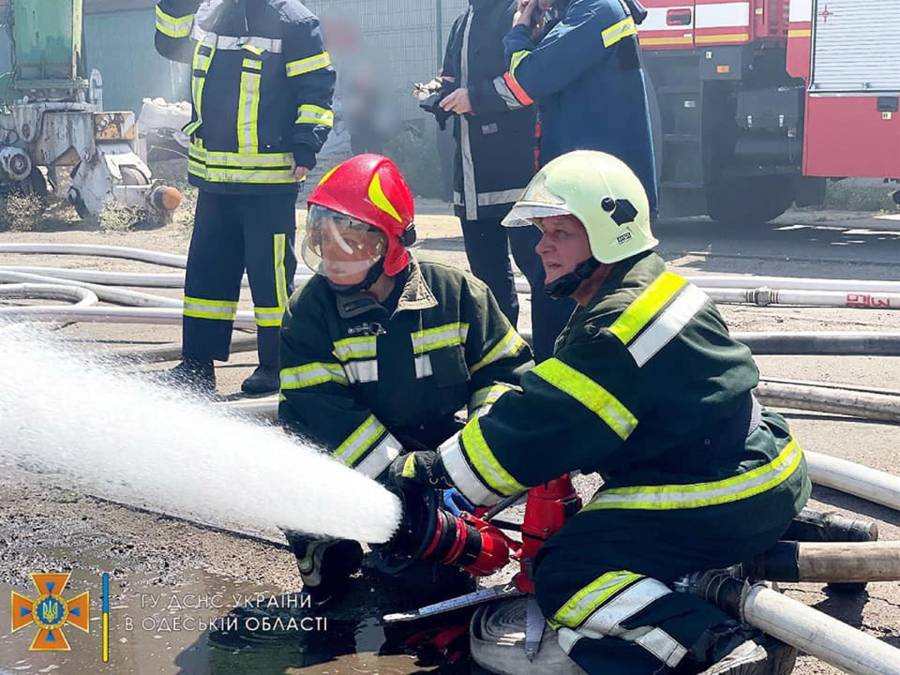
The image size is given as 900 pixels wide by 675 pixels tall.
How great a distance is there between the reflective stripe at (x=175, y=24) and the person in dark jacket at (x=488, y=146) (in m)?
1.31

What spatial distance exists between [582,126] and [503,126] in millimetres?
508

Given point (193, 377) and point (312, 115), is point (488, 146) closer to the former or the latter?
point (312, 115)

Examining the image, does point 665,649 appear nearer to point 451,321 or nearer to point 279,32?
point 451,321

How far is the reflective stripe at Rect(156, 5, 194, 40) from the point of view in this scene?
5.93m

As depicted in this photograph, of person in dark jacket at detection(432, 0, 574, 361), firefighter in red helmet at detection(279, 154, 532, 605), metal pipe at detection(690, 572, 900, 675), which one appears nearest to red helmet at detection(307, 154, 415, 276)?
firefighter in red helmet at detection(279, 154, 532, 605)

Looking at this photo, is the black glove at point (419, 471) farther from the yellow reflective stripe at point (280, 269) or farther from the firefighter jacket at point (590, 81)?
the yellow reflective stripe at point (280, 269)

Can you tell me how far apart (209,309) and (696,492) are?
3.24 meters

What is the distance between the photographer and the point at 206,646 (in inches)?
132

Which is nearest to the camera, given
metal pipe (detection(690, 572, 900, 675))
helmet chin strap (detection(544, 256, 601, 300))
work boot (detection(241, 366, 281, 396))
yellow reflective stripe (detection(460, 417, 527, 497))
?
metal pipe (detection(690, 572, 900, 675))

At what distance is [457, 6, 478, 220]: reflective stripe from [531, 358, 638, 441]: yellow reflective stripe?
8.73ft

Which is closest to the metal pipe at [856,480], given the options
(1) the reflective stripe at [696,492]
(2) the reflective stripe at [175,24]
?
(1) the reflective stripe at [696,492]

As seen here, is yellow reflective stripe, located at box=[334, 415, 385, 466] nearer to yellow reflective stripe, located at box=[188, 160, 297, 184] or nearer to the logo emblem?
the logo emblem

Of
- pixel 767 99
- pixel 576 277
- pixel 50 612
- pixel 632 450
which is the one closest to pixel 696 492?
pixel 632 450

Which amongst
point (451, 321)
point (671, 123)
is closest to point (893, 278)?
point (671, 123)
